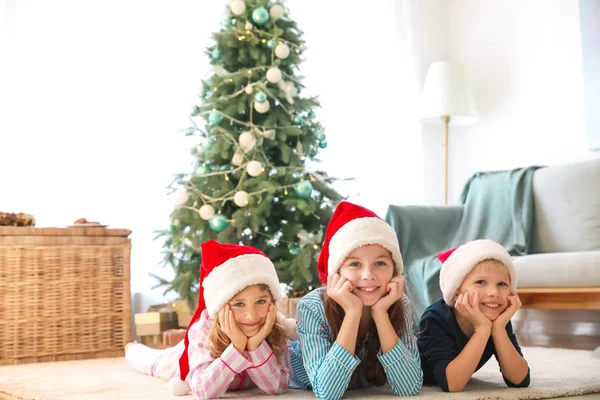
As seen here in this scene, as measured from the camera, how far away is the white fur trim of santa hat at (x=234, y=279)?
1.80m

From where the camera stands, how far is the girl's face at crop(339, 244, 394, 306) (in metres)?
1.74

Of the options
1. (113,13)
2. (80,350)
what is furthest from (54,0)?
(80,350)

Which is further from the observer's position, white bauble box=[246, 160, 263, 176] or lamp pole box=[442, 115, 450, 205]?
lamp pole box=[442, 115, 450, 205]

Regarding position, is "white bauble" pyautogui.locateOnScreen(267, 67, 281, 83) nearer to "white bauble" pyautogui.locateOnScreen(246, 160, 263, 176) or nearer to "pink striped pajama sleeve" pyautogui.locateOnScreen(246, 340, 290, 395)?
"white bauble" pyautogui.locateOnScreen(246, 160, 263, 176)

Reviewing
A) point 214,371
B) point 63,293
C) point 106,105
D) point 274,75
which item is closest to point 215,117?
point 274,75

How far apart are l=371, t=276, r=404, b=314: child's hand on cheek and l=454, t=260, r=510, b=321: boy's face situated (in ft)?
0.56

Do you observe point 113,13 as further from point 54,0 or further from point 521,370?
point 521,370

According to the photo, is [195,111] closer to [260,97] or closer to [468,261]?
[260,97]

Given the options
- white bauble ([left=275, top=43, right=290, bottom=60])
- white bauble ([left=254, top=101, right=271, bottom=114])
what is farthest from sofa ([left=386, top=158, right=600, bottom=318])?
white bauble ([left=275, top=43, right=290, bottom=60])

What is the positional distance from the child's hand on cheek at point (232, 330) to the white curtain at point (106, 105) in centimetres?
211

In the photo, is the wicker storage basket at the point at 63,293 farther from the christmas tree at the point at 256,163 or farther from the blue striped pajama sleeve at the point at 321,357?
the blue striped pajama sleeve at the point at 321,357

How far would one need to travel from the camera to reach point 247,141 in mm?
3715

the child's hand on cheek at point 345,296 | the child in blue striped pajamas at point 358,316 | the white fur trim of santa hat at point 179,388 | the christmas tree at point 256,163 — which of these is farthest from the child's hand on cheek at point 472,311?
the christmas tree at point 256,163

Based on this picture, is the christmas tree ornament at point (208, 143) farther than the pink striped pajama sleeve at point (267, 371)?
Yes
